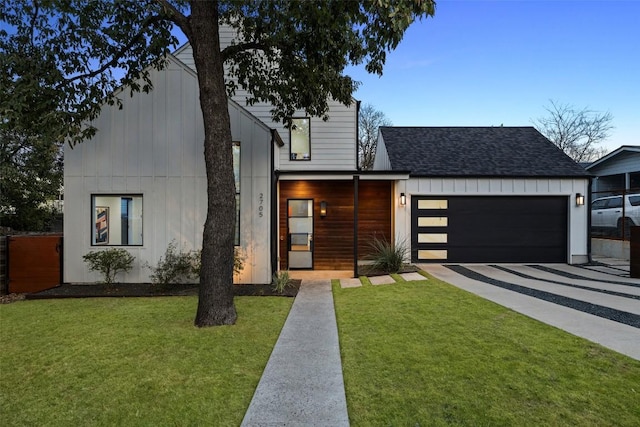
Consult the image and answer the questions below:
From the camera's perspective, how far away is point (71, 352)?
13.0 feet

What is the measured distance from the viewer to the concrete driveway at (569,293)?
4.52 metres

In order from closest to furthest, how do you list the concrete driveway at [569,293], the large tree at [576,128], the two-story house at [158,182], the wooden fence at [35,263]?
1. the concrete driveway at [569,293]
2. the two-story house at [158,182]
3. the wooden fence at [35,263]
4. the large tree at [576,128]

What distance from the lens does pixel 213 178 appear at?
4980 millimetres

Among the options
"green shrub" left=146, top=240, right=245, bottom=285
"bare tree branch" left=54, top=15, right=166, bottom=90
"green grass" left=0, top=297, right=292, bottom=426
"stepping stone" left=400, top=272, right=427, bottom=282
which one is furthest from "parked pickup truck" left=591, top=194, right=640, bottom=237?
"bare tree branch" left=54, top=15, right=166, bottom=90

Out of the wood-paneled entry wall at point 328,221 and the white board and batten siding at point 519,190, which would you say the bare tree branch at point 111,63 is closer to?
the wood-paneled entry wall at point 328,221

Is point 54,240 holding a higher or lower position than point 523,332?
higher

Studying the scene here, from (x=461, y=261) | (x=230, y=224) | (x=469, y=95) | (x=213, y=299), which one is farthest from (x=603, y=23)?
(x=213, y=299)

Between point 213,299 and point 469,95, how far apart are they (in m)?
17.1

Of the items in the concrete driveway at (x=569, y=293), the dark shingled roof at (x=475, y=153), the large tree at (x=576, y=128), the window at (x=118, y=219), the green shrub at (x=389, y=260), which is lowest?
the concrete driveway at (x=569, y=293)

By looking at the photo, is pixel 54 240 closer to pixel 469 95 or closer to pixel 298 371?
pixel 298 371

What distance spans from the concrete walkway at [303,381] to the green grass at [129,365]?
0.14 meters

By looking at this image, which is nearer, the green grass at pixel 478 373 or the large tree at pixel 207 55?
the green grass at pixel 478 373

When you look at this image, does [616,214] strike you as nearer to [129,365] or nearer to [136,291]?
[129,365]

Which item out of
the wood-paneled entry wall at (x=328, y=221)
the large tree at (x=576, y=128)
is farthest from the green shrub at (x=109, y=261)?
the large tree at (x=576, y=128)
